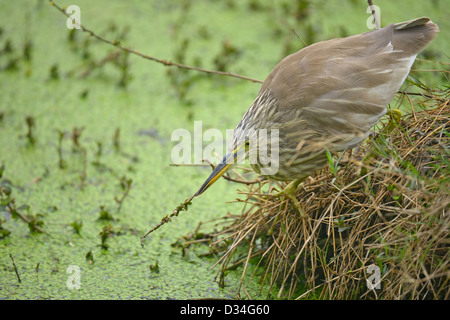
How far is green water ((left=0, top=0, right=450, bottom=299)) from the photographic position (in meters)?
2.60

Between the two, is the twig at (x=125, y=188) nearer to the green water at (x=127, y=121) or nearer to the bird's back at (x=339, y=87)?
the green water at (x=127, y=121)

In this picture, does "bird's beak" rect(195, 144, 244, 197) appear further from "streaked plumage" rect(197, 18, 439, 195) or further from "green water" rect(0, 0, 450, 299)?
"green water" rect(0, 0, 450, 299)

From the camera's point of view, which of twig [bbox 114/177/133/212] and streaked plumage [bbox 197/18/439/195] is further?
twig [bbox 114/177/133/212]

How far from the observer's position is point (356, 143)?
7.55 ft

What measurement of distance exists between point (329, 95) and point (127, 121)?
6.39 ft

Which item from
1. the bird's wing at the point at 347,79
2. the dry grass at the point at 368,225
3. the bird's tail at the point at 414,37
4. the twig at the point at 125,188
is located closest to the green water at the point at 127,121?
the twig at the point at 125,188

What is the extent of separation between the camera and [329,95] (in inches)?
89.6

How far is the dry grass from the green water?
0.19 meters

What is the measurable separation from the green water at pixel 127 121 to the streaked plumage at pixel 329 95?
1.52 ft

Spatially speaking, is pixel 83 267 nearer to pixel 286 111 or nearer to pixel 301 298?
pixel 301 298

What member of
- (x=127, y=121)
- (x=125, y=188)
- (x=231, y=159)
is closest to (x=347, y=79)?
(x=231, y=159)

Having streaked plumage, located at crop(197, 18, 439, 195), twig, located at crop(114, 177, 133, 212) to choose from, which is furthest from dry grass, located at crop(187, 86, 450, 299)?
twig, located at crop(114, 177, 133, 212)

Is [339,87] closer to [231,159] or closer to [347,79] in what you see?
[347,79]

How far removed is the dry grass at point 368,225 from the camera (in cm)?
194
